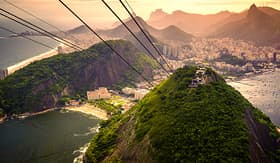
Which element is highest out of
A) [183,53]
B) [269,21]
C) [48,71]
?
[269,21]

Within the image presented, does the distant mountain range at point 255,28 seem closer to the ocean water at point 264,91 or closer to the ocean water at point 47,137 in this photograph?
the ocean water at point 264,91

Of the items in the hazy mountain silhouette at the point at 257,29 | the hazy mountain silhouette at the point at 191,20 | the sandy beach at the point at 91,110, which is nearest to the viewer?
the sandy beach at the point at 91,110

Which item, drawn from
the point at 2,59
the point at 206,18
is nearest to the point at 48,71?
the point at 2,59

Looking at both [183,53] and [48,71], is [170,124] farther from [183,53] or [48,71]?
[183,53]

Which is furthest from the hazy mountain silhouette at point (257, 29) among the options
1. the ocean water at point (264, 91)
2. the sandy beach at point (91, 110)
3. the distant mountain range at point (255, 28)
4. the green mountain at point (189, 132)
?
the green mountain at point (189, 132)

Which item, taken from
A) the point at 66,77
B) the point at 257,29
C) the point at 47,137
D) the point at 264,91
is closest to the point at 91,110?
the point at 47,137

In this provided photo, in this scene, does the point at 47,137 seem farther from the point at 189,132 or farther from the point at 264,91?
the point at 264,91
